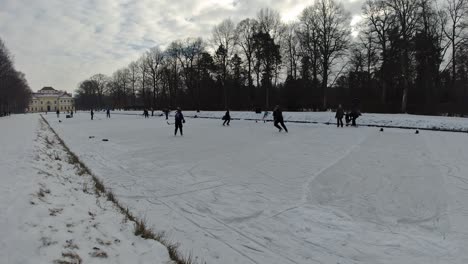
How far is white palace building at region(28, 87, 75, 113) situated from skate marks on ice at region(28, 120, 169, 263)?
147461 millimetres

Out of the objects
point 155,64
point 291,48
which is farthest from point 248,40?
point 155,64

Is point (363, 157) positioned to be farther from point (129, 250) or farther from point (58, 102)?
point (58, 102)

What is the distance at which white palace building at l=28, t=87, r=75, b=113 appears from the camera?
450 ft

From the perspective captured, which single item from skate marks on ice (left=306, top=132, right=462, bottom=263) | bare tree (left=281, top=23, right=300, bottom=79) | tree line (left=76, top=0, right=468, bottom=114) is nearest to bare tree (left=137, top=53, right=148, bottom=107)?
tree line (left=76, top=0, right=468, bottom=114)

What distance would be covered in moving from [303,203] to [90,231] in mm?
3673

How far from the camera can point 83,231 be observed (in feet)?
12.6

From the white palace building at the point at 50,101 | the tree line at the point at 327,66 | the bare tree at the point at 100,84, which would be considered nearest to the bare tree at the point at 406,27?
the tree line at the point at 327,66

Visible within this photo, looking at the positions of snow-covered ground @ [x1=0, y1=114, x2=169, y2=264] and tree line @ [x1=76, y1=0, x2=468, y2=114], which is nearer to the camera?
snow-covered ground @ [x1=0, y1=114, x2=169, y2=264]

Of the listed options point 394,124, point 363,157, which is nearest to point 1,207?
point 363,157

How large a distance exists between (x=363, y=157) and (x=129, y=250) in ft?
27.6

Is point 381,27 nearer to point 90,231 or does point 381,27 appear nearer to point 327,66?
point 327,66

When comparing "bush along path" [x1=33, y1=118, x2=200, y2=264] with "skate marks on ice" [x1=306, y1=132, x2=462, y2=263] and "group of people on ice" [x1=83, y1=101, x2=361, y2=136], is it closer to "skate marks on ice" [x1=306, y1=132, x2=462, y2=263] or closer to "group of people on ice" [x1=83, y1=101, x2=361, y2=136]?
"skate marks on ice" [x1=306, y1=132, x2=462, y2=263]

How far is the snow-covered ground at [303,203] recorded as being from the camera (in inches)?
157

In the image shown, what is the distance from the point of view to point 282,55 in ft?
151
